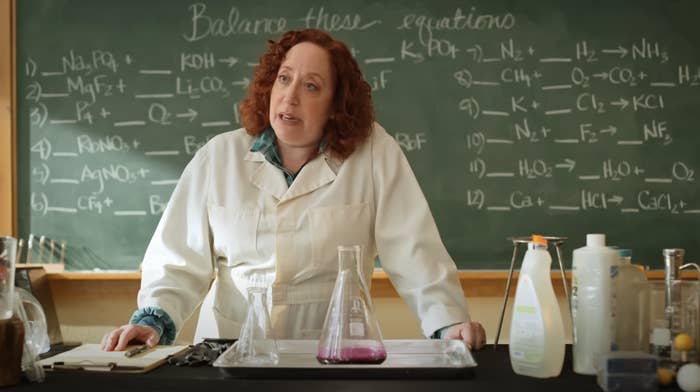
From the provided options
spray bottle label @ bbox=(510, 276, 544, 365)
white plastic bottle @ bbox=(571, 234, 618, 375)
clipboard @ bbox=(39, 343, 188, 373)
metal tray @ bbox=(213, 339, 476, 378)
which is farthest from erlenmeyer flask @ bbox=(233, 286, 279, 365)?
white plastic bottle @ bbox=(571, 234, 618, 375)

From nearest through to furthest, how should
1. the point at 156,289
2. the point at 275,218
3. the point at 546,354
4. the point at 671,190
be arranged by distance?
the point at 546,354 < the point at 156,289 < the point at 275,218 < the point at 671,190

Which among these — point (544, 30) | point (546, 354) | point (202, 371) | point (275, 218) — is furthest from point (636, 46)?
point (202, 371)

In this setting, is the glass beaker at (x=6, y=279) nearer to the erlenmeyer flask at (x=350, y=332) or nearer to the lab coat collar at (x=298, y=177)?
the erlenmeyer flask at (x=350, y=332)

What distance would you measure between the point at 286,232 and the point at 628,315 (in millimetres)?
930

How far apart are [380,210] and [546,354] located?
0.78 meters

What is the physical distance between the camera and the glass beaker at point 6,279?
1.15 meters

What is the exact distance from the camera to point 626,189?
9.95 feet

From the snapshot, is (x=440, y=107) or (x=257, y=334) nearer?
(x=257, y=334)

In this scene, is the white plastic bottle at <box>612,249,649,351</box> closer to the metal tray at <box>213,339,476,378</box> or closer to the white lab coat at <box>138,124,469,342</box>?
the metal tray at <box>213,339,476,378</box>

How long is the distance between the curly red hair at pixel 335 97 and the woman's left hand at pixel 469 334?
1.91ft

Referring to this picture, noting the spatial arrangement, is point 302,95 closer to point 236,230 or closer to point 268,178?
point 268,178

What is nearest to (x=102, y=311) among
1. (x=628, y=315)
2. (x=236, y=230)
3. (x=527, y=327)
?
(x=236, y=230)

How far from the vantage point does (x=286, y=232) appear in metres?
1.85

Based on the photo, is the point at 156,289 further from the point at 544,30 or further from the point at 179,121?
the point at 544,30
